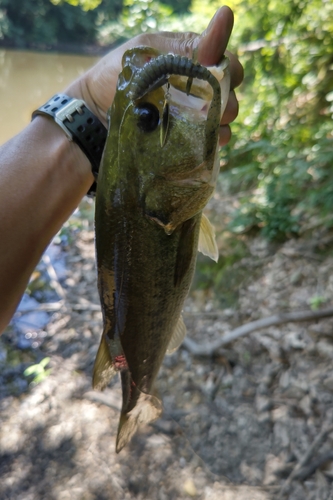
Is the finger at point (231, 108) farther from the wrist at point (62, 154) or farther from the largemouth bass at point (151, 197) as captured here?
the wrist at point (62, 154)

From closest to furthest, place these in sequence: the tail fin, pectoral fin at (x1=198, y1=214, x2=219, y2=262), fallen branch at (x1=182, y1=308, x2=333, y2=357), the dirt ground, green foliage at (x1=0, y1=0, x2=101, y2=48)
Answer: pectoral fin at (x1=198, y1=214, x2=219, y2=262) < the tail fin < the dirt ground < fallen branch at (x1=182, y1=308, x2=333, y2=357) < green foliage at (x1=0, y1=0, x2=101, y2=48)

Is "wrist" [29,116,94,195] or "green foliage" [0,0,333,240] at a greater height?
"wrist" [29,116,94,195]

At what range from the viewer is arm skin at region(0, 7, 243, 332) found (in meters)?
1.69

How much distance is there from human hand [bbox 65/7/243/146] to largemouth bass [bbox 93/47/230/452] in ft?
0.28

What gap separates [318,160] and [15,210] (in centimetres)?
340

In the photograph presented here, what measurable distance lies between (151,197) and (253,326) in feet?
8.44

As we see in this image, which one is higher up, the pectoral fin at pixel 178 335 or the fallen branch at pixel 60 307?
the pectoral fin at pixel 178 335

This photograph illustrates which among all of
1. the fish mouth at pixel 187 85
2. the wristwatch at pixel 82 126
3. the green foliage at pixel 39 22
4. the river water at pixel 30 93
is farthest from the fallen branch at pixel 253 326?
the green foliage at pixel 39 22

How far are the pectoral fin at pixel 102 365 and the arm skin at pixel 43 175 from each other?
1.68 feet

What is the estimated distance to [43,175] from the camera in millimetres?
1890

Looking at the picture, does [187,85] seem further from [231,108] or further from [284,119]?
[284,119]

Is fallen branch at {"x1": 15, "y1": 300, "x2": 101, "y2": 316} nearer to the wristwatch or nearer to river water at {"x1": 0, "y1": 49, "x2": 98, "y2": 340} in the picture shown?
river water at {"x1": 0, "y1": 49, "x2": 98, "y2": 340}

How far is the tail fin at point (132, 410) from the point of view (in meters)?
1.81

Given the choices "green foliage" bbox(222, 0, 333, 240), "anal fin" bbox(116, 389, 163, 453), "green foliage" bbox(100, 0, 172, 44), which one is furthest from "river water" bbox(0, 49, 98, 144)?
"anal fin" bbox(116, 389, 163, 453)
